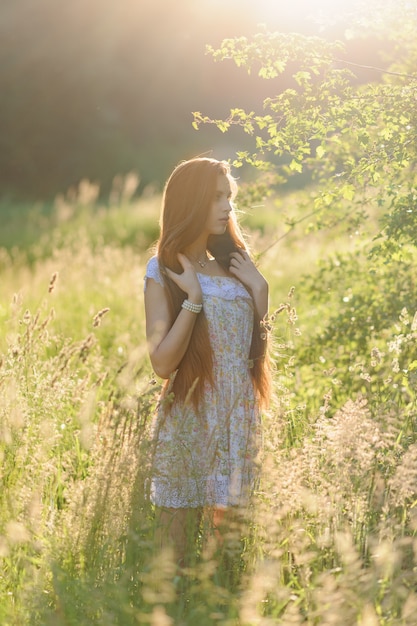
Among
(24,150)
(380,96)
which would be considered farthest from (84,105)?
(380,96)

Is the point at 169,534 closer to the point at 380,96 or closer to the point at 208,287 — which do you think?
the point at 208,287

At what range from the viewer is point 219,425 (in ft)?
11.7

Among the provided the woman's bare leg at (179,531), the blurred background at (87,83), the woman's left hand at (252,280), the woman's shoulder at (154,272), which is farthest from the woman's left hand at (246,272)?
the blurred background at (87,83)

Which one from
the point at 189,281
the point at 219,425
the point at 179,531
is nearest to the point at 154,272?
the point at 189,281

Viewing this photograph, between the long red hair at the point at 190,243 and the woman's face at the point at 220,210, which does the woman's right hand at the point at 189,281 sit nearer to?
the long red hair at the point at 190,243

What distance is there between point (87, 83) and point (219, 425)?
31.5 meters

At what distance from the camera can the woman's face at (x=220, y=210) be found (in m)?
3.91

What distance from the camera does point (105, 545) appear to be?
3059 millimetres

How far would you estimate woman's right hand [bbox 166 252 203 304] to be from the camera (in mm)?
3678

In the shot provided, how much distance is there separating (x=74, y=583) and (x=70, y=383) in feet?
4.02

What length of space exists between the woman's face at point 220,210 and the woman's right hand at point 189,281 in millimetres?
221

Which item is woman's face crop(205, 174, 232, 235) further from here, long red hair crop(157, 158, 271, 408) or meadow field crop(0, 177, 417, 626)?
meadow field crop(0, 177, 417, 626)

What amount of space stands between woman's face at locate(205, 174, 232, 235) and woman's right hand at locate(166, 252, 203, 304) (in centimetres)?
22

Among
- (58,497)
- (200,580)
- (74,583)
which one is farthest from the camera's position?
(58,497)
